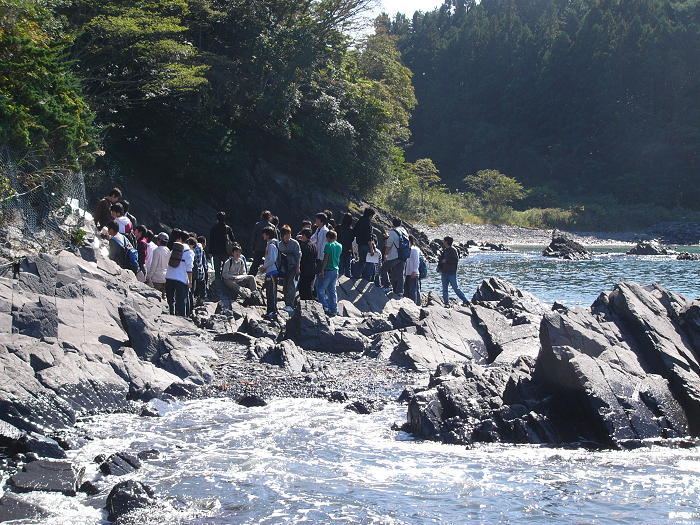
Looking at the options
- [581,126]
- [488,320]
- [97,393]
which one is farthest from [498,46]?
[97,393]

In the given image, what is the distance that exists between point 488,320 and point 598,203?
7147 cm

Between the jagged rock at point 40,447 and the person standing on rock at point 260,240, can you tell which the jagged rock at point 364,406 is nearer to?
the jagged rock at point 40,447

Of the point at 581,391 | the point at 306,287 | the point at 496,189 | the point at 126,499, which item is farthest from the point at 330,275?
the point at 496,189

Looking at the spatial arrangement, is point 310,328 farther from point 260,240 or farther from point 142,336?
point 260,240

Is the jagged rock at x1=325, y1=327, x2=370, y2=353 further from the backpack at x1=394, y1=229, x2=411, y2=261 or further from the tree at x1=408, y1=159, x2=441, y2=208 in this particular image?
the tree at x1=408, y1=159, x2=441, y2=208

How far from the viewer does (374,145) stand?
4378cm

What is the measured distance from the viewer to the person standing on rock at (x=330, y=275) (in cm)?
1706

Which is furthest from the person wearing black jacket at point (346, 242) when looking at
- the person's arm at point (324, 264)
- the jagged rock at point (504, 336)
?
the jagged rock at point (504, 336)

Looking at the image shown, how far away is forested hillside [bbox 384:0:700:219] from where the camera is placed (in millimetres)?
Answer: 87500

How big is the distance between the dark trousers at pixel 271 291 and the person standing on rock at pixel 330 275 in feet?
3.27

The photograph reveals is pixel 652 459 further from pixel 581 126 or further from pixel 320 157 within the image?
pixel 581 126

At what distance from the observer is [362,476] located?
8656 mm

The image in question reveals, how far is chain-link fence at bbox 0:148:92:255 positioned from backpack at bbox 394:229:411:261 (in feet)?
24.0

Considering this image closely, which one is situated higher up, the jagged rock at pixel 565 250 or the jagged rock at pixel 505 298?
the jagged rock at pixel 505 298
